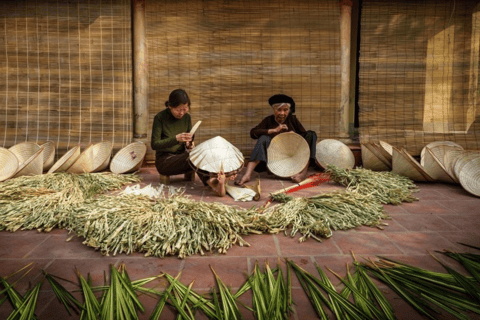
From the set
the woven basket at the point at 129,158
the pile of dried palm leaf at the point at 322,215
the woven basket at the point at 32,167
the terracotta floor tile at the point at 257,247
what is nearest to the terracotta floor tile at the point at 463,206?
the pile of dried palm leaf at the point at 322,215

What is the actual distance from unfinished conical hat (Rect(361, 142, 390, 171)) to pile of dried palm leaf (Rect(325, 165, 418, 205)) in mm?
534

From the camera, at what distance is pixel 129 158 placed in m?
5.15

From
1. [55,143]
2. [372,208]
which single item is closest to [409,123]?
[372,208]

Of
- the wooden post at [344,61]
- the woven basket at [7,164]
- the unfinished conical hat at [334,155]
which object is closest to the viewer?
the woven basket at [7,164]

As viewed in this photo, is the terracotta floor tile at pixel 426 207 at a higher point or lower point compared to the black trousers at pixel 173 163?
lower

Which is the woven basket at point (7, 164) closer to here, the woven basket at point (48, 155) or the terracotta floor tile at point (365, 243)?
the woven basket at point (48, 155)

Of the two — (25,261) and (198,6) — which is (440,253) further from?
(198,6)

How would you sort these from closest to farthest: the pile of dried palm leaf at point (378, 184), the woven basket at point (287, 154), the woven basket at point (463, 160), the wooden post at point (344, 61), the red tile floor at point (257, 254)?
the red tile floor at point (257, 254), the pile of dried palm leaf at point (378, 184), the woven basket at point (463, 160), the woven basket at point (287, 154), the wooden post at point (344, 61)

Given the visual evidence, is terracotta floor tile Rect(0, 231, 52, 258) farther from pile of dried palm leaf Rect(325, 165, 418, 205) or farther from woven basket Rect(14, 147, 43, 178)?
pile of dried palm leaf Rect(325, 165, 418, 205)

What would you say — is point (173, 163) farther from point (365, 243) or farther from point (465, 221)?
point (465, 221)

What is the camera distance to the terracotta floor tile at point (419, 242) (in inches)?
96.3

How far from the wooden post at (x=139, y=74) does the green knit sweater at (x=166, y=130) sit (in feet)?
3.85

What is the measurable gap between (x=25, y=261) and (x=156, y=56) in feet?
12.3

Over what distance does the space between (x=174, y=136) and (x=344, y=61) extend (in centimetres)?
280
